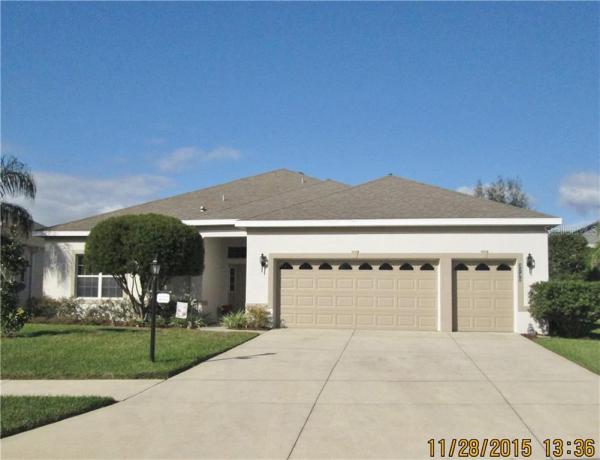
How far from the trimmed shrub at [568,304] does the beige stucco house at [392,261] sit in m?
0.64

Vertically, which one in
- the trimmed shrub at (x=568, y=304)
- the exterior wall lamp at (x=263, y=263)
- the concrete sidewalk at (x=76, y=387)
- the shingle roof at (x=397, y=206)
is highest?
the shingle roof at (x=397, y=206)

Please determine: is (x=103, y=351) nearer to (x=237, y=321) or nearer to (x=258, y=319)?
(x=237, y=321)

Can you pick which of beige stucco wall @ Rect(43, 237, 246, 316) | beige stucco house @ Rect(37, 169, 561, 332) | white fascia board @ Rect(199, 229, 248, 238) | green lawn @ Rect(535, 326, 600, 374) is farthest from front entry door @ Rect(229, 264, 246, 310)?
green lawn @ Rect(535, 326, 600, 374)

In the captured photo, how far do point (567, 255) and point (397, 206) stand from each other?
16.0 m

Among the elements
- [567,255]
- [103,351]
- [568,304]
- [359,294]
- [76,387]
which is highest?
[567,255]

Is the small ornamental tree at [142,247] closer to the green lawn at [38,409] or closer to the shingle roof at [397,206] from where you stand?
the shingle roof at [397,206]

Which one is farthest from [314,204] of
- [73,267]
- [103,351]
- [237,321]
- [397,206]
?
[103,351]

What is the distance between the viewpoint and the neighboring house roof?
17703 millimetres

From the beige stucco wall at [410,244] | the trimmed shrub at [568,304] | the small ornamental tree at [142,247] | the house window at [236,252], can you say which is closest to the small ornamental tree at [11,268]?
the small ornamental tree at [142,247]

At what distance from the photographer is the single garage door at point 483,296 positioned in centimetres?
1691

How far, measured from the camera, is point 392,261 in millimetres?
17547

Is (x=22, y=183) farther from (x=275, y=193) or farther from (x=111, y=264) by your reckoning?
(x=275, y=193)

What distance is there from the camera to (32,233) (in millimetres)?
20906

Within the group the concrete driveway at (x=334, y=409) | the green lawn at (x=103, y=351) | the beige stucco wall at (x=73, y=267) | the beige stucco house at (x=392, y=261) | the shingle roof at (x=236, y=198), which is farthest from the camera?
the shingle roof at (x=236, y=198)
